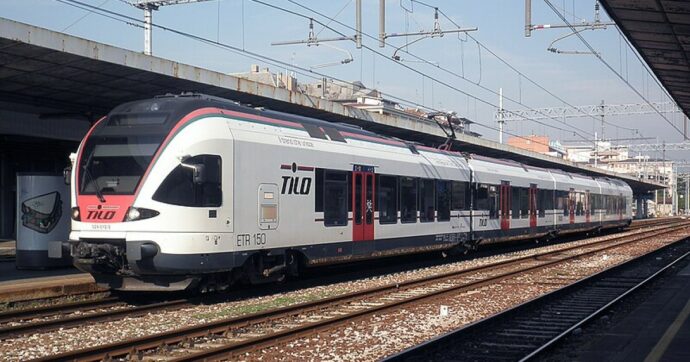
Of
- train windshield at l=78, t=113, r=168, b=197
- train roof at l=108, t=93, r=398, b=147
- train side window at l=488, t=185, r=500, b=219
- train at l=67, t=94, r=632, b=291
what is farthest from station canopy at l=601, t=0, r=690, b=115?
train windshield at l=78, t=113, r=168, b=197

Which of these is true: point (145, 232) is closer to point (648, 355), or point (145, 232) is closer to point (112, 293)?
point (112, 293)

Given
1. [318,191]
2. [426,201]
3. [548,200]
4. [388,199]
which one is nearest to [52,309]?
[318,191]

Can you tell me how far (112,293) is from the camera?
14219 millimetres

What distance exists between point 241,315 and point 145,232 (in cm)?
196

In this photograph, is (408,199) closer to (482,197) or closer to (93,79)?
(482,197)

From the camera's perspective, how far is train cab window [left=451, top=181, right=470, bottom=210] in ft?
70.8

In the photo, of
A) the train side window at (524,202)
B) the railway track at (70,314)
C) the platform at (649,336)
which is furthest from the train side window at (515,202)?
the railway track at (70,314)

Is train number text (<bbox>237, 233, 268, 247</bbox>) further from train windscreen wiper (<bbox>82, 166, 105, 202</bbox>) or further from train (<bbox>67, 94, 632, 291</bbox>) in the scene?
train windscreen wiper (<bbox>82, 166, 105, 202</bbox>)

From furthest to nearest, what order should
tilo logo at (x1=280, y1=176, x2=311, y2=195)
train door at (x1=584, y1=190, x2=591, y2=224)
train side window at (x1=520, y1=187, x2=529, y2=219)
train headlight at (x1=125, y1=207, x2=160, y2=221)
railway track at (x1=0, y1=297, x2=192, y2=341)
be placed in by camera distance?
train door at (x1=584, y1=190, x2=591, y2=224) → train side window at (x1=520, y1=187, x2=529, y2=219) → tilo logo at (x1=280, y1=176, x2=311, y2=195) → train headlight at (x1=125, y1=207, x2=160, y2=221) → railway track at (x1=0, y1=297, x2=192, y2=341)

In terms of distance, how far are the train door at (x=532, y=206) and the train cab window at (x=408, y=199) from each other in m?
10.8

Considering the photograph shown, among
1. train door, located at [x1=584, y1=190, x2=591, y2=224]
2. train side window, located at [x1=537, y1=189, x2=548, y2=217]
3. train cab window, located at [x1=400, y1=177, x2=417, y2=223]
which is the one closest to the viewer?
train cab window, located at [x1=400, y1=177, x2=417, y2=223]

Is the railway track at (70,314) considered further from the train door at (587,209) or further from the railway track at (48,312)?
the train door at (587,209)

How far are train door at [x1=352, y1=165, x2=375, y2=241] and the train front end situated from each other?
431 cm

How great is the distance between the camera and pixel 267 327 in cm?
1079
